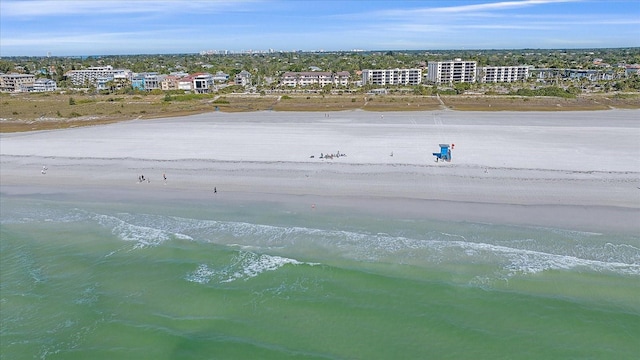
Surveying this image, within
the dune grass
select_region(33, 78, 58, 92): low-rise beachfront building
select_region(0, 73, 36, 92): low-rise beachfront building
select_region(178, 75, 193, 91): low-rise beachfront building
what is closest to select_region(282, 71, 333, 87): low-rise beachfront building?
A: select_region(178, 75, 193, 91): low-rise beachfront building

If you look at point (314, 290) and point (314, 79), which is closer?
point (314, 290)

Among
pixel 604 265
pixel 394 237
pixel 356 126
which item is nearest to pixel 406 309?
pixel 394 237

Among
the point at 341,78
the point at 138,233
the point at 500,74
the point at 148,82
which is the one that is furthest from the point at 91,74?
the point at 138,233

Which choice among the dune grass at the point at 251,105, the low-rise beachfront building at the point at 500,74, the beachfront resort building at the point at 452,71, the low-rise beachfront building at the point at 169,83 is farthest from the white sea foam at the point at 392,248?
the low-rise beachfront building at the point at 500,74

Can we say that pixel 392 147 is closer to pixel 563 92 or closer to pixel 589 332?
pixel 589 332

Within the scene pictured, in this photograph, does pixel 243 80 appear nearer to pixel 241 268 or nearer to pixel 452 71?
pixel 452 71

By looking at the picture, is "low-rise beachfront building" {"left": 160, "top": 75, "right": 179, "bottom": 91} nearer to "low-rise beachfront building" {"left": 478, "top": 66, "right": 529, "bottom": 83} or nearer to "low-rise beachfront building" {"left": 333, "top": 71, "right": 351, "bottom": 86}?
"low-rise beachfront building" {"left": 333, "top": 71, "right": 351, "bottom": 86}
